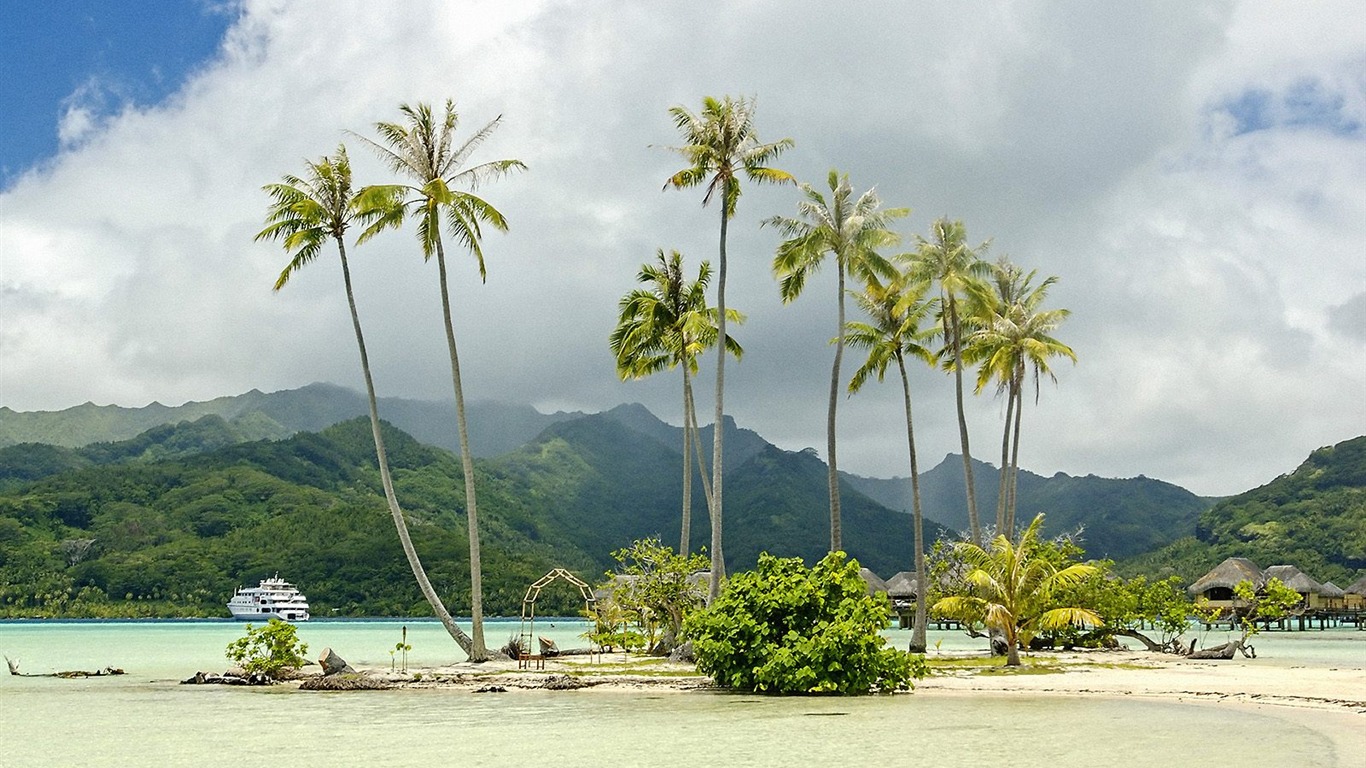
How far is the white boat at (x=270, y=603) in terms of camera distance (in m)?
Result: 105

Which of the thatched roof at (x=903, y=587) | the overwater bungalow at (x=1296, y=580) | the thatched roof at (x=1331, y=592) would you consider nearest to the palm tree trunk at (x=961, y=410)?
the thatched roof at (x=903, y=587)

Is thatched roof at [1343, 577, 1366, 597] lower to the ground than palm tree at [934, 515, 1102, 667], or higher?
lower

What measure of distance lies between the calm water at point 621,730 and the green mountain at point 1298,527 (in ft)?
302

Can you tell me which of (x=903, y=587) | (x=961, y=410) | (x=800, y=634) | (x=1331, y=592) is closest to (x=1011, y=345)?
(x=961, y=410)

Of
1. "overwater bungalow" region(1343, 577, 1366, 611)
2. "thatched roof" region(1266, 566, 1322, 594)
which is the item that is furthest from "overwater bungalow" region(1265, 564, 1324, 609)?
"overwater bungalow" region(1343, 577, 1366, 611)

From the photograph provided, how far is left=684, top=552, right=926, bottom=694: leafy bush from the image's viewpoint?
911 inches

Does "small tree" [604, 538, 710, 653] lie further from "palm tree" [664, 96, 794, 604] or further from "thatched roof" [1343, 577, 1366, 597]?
"thatched roof" [1343, 577, 1366, 597]

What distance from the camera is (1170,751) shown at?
1468cm

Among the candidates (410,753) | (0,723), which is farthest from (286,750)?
(0,723)

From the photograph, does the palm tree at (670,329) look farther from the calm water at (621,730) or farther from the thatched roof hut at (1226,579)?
the thatched roof hut at (1226,579)

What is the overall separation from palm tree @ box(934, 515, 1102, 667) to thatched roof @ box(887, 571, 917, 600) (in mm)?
39675

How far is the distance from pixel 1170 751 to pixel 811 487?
162664 millimetres

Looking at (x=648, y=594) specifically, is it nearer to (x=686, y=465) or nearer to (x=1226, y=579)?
(x=686, y=465)

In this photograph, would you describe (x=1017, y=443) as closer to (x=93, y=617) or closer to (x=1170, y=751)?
(x=1170, y=751)
